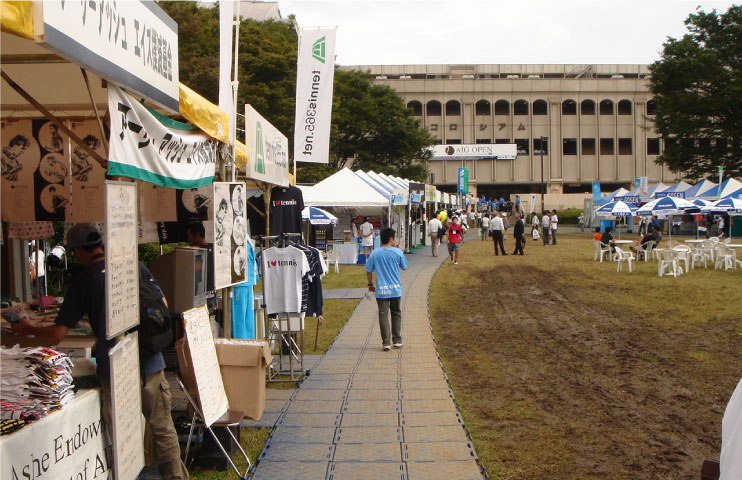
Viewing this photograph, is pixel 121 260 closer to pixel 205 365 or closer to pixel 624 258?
pixel 205 365

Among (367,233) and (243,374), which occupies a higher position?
(367,233)

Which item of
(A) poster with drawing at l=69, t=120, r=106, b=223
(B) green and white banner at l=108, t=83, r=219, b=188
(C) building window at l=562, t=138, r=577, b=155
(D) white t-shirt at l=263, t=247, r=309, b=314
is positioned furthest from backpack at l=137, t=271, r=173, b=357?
(C) building window at l=562, t=138, r=577, b=155

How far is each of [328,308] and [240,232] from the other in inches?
338

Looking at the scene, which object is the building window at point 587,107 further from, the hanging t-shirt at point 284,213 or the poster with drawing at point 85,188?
the poster with drawing at point 85,188

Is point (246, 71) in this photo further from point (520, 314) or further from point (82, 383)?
point (82, 383)

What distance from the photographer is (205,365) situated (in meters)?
5.46

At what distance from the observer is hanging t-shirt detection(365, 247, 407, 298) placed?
1047 centimetres

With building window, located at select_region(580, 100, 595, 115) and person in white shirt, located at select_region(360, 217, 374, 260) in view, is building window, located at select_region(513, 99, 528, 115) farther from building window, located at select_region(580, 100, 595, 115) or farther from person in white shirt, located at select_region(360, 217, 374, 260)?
person in white shirt, located at select_region(360, 217, 374, 260)

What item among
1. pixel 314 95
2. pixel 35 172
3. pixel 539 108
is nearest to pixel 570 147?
pixel 539 108

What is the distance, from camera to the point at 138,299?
14.9 ft

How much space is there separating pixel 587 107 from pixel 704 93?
32005 mm

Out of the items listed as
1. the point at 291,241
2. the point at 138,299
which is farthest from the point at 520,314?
the point at 138,299

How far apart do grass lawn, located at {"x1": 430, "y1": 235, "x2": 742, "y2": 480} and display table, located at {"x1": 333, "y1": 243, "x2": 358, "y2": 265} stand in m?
7.50

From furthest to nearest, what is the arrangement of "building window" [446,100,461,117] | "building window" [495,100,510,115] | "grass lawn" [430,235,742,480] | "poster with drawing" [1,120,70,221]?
"building window" [446,100,461,117] → "building window" [495,100,510,115] → "poster with drawing" [1,120,70,221] → "grass lawn" [430,235,742,480]
